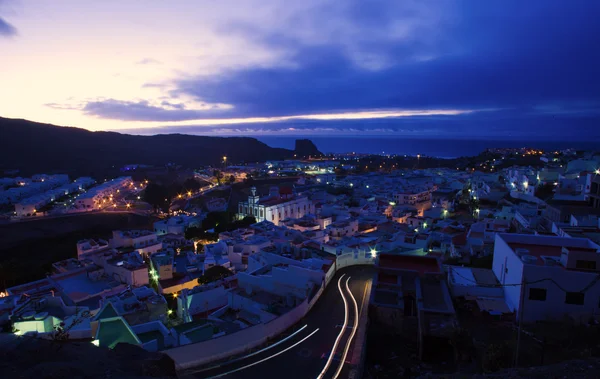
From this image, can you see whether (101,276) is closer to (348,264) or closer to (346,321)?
(348,264)

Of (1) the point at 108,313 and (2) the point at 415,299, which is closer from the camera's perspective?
(1) the point at 108,313

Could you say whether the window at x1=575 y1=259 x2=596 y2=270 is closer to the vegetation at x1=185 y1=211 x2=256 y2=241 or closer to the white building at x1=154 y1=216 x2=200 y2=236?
the vegetation at x1=185 y1=211 x2=256 y2=241

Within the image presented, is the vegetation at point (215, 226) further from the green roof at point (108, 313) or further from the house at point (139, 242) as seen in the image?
the green roof at point (108, 313)

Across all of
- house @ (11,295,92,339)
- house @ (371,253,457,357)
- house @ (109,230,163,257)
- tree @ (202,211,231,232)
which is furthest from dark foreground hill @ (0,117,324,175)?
house @ (371,253,457,357)

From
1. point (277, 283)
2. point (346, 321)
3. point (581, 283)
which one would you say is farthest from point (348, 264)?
point (581, 283)

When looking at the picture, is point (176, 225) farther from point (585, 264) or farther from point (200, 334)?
point (585, 264)

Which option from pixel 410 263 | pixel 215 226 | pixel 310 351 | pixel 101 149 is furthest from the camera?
pixel 101 149

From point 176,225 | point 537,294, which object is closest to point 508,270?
point 537,294
